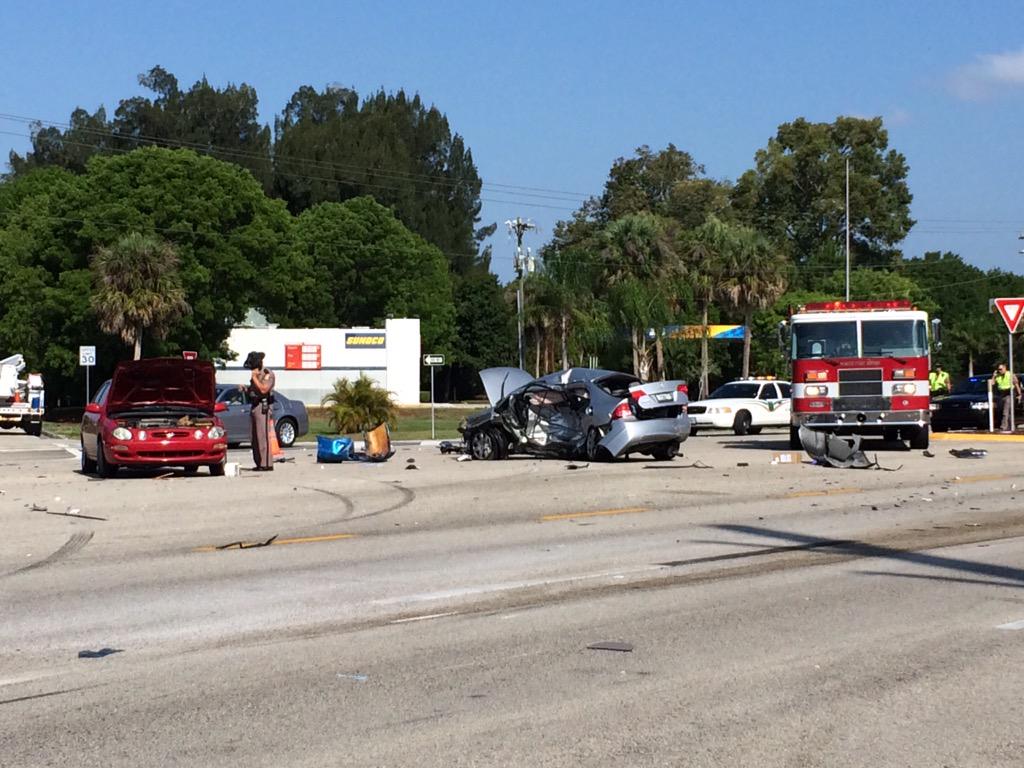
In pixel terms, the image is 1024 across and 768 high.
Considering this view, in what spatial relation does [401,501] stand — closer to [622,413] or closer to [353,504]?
[353,504]

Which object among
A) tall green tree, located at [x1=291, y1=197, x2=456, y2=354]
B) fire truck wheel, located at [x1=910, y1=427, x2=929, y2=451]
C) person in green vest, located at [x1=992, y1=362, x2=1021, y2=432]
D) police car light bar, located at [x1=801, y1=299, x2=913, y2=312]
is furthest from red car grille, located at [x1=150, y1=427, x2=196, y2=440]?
tall green tree, located at [x1=291, y1=197, x2=456, y2=354]

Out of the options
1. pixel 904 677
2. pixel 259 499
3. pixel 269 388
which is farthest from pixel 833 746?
pixel 269 388

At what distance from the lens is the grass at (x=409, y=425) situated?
4271cm

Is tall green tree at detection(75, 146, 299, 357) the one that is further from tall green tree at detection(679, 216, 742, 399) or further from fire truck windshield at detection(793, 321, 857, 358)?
fire truck windshield at detection(793, 321, 857, 358)

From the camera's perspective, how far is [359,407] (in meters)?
→ 42.1

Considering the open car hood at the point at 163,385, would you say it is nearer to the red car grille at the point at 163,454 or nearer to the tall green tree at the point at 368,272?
the red car grille at the point at 163,454

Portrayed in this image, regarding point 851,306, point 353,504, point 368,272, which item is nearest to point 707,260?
point 368,272

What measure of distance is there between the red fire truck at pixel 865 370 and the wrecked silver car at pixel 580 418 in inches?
134

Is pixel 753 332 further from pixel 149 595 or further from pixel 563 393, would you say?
pixel 149 595

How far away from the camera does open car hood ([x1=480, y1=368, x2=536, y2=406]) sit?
24500 millimetres

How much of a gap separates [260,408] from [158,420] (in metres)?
1.90

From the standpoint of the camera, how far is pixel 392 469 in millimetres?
22469

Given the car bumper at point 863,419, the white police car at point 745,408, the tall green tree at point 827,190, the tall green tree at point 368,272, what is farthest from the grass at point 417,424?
the tall green tree at point 827,190

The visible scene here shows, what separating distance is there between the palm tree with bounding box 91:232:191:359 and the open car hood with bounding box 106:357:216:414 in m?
36.7
